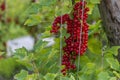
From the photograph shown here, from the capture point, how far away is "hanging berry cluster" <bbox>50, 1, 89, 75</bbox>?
161cm

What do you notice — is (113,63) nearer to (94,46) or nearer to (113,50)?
(113,50)

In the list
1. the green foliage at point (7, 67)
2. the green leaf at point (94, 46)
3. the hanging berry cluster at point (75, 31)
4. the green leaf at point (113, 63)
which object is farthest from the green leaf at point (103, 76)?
the green foliage at point (7, 67)

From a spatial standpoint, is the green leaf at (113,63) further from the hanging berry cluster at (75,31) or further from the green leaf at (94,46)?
the green leaf at (94,46)

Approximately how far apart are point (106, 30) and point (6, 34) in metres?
1.98

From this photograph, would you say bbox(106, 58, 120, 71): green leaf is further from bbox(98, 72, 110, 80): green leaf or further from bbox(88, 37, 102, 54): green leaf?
bbox(88, 37, 102, 54): green leaf

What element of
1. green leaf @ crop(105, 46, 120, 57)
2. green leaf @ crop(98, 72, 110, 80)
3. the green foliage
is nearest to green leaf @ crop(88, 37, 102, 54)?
green leaf @ crop(105, 46, 120, 57)

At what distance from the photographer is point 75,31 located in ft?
5.30

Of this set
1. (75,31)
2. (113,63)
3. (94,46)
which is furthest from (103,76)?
(94,46)

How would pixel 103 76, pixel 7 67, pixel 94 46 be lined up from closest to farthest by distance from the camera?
pixel 103 76
pixel 94 46
pixel 7 67

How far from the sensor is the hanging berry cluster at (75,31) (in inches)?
63.3

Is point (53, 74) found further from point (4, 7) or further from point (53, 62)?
point (4, 7)

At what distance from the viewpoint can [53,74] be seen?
1.49m

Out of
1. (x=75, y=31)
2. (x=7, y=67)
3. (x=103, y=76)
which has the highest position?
(x=75, y=31)

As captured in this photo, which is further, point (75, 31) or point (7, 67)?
point (7, 67)
